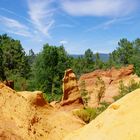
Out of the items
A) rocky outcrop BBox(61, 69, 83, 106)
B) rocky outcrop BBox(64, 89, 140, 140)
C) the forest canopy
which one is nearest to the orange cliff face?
the forest canopy

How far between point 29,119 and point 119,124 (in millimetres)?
5790

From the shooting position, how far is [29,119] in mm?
15188

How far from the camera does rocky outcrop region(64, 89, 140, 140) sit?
9669 millimetres

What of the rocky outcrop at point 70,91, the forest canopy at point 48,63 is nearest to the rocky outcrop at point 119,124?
the rocky outcrop at point 70,91

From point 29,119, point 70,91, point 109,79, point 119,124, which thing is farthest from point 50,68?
point 119,124

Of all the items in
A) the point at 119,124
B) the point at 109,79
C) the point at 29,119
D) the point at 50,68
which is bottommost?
the point at 109,79

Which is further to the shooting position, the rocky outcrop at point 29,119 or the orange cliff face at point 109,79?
the orange cliff face at point 109,79

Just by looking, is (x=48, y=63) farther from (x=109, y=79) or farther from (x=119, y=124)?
(x=119, y=124)

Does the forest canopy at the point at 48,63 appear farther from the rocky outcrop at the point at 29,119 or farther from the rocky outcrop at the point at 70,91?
the rocky outcrop at the point at 29,119

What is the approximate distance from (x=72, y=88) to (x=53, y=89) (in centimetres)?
2092

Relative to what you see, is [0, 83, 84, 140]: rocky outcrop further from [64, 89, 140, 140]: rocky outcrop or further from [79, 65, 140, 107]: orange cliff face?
[79, 65, 140, 107]: orange cliff face

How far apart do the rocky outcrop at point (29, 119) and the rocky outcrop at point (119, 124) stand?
2574 millimetres

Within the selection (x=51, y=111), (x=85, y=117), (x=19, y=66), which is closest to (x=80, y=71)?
(x=19, y=66)

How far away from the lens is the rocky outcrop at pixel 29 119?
1366 cm
